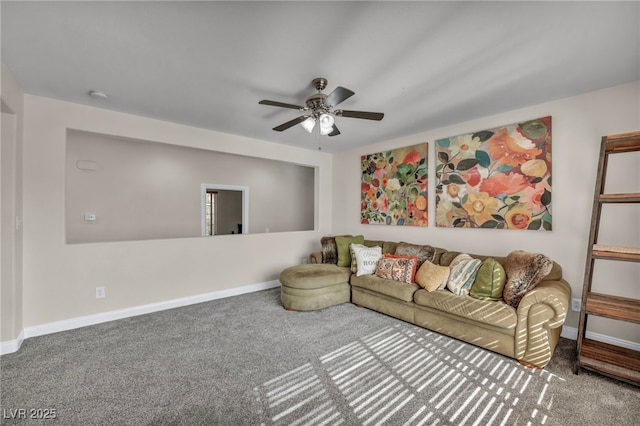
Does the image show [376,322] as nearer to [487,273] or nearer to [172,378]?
[487,273]

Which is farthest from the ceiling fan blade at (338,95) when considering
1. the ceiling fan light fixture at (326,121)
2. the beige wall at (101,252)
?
the beige wall at (101,252)

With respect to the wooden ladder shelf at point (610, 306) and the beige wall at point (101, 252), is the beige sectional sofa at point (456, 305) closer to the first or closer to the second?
the wooden ladder shelf at point (610, 306)

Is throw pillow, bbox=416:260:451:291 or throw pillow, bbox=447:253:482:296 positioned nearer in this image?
throw pillow, bbox=447:253:482:296

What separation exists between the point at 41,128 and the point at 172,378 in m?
2.92

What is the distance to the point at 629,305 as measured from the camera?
2105mm

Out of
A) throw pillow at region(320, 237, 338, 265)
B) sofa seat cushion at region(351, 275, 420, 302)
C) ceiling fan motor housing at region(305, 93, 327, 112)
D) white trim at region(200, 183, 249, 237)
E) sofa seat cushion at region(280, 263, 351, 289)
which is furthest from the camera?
white trim at region(200, 183, 249, 237)

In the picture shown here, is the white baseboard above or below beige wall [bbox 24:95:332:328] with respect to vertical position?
below

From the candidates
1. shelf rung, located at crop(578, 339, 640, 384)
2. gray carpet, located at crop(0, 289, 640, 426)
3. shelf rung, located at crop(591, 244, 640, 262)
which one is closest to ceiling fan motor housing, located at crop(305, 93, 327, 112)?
gray carpet, located at crop(0, 289, 640, 426)

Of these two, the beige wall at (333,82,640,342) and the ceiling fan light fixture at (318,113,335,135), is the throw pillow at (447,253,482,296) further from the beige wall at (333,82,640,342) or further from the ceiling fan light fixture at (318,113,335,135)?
the ceiling fan light fixture at (318,113,335,135)

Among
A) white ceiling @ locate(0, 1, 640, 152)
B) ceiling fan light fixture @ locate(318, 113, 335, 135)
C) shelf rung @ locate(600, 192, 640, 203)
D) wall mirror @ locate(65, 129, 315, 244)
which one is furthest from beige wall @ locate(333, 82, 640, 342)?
wall mirror @ locate(65, 129, 315, 244)

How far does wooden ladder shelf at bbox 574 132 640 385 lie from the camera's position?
79.3 inches

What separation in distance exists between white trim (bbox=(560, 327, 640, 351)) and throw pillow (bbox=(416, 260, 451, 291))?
126 cm

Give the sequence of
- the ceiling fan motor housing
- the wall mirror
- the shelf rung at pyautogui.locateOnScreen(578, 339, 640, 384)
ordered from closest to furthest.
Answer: the shelf rung at pyautogui.locateOnScreen(578, 339, 640, 384), the ceiling fan motor housing, the wall mirror

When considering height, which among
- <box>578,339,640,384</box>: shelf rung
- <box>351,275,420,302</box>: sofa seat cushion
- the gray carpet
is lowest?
the gray carpet
